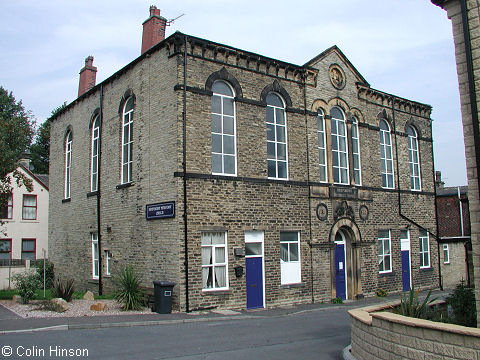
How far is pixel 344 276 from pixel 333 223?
7.90ft

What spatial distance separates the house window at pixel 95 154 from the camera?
21125 millimetres

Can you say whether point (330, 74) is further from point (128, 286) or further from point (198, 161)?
point (128, 286)

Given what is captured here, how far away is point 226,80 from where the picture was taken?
17281 millimetres

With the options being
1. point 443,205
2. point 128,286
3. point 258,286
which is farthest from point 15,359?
point 443,205

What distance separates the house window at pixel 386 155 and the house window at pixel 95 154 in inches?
520

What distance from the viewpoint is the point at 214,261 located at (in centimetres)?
1605

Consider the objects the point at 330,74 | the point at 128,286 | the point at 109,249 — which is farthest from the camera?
the point at 330,74

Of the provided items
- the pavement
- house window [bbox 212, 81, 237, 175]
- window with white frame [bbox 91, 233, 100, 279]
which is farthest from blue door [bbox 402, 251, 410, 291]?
window with white frame [bbox 91, 233, 100, 279]

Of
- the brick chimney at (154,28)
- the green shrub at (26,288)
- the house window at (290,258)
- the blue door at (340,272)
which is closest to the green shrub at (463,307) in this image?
the house window at (290,258)

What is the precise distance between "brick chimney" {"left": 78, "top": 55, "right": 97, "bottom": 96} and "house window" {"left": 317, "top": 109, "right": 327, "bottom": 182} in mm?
12070

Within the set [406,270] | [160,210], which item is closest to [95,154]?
[160,210]

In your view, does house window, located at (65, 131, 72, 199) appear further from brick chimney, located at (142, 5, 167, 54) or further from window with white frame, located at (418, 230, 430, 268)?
window with white frame, located at (418, 230, 430, 268)

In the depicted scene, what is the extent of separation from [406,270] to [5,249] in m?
27.8

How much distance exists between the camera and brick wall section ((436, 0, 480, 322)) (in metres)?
8.11
